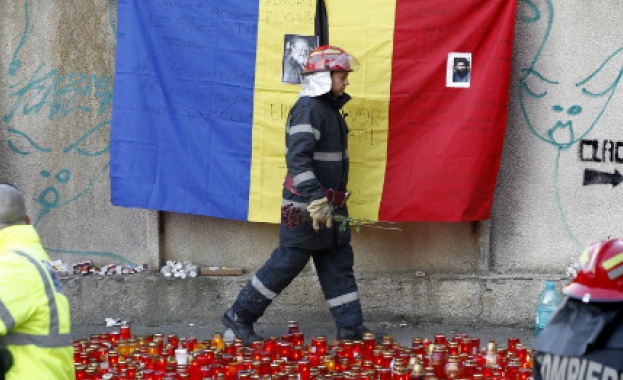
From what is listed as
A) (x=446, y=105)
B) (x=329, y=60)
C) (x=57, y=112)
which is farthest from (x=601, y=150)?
(x=57, y=112)

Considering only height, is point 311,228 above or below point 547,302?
above

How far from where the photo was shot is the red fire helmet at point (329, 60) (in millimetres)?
8070

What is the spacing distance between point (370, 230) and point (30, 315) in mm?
4859

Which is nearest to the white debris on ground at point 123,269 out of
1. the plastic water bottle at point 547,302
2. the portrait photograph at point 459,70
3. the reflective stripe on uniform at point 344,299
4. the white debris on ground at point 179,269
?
the white debris on ground at point 179,269

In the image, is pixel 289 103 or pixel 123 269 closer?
pixel 289 103

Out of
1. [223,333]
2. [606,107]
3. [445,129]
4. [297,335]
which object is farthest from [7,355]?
[606,107]

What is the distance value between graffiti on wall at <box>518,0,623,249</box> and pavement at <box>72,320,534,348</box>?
128 cm

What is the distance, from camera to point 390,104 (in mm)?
8844

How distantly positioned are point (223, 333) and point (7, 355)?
13.9 ft

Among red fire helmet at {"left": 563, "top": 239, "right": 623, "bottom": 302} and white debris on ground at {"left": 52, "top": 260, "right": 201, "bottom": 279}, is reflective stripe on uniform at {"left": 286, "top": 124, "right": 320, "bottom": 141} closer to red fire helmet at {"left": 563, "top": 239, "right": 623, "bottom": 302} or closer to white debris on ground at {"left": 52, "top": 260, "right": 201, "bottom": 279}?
white debris on ground at {"left": 52, "top": 260, "right": 201, "bottom": 279}

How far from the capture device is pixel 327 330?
29.9 ft

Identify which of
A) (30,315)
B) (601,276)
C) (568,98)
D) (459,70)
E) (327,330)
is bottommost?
(327,330)

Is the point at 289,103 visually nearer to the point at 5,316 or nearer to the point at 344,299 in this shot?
the point at 344,299

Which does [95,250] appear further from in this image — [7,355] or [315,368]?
[7,355]
